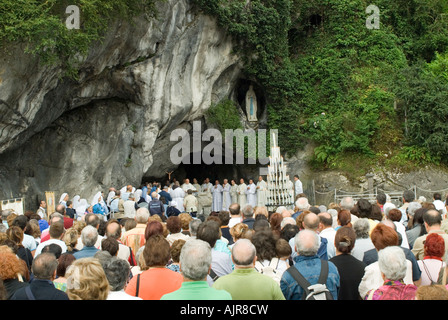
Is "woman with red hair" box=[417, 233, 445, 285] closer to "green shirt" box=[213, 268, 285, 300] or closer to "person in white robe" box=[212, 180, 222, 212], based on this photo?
"green shirt" box=[213, 268, 285, 300]

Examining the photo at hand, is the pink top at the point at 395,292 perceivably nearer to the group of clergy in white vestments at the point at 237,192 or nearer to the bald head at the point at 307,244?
the bald head at the point at 307,244

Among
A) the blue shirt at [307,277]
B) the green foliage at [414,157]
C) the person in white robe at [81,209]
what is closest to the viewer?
the blue shirt at [307,277]

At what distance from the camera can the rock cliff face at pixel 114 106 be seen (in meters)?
18.1

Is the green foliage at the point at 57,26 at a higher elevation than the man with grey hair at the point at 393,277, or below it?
higher

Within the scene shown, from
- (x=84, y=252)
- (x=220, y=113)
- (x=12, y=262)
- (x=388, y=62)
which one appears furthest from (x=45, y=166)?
(x=388, y=62)

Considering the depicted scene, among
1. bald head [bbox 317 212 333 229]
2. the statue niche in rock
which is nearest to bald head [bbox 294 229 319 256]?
bald head [bbox 317 212 333 229]

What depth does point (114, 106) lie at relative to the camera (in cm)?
2184

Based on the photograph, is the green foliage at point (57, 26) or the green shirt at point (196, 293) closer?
the green shirt at point (196, 293)

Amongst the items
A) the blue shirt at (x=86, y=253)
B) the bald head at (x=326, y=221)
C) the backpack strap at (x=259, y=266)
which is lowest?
the backpack strap at (x=259, y=266)

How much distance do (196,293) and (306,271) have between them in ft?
4.02

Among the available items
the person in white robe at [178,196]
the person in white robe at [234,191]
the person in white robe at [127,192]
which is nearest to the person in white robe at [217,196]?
the person in white robe at [234,191]

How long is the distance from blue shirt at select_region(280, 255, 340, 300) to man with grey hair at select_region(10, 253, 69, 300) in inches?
74.1

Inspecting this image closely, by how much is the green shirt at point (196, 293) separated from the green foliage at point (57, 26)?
39.3ft

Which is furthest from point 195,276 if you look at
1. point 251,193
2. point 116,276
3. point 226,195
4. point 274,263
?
point 226,195
